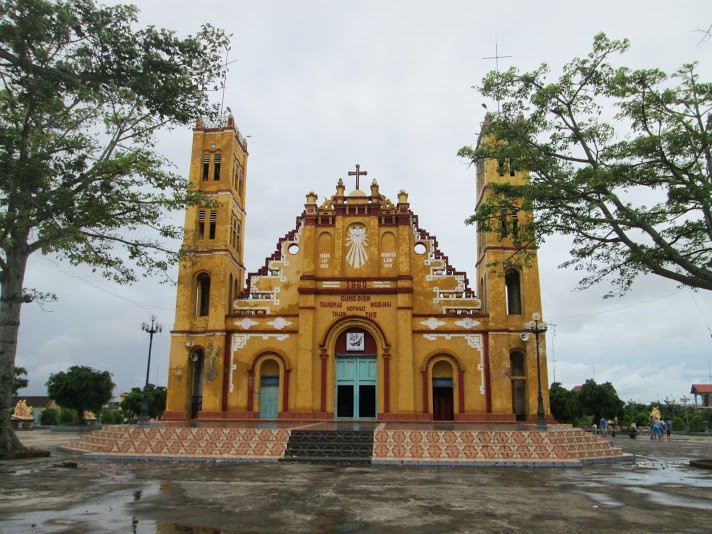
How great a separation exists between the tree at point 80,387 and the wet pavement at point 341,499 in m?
26.6

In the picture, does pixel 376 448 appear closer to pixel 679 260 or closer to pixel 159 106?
pixel 679 260

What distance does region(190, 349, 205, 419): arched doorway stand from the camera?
2919cm

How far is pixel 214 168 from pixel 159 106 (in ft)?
62.5

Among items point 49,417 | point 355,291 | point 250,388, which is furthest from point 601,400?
point 49,417

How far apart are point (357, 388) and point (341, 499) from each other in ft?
60.0

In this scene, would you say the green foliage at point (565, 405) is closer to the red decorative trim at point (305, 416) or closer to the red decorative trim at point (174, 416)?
the red decorative trim at point (305, 416)

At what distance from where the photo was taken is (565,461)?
1741cm

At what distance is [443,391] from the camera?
28625 millimetres

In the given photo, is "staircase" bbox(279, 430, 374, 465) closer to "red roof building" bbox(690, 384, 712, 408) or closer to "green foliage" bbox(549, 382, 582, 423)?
"green foliage" bbox(549, 382, 582, 423)

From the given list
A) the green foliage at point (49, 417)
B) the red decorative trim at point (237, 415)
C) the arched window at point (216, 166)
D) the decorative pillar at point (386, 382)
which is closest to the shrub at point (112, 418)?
the green foliage at point (49, 417)

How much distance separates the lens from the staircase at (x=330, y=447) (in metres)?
17.6

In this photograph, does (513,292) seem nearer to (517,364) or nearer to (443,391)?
(517,364)

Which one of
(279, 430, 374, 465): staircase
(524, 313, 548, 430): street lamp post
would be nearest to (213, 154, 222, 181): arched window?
(279, 430, 374, 465): staircase

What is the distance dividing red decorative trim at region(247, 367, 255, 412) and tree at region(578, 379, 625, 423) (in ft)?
90.4
